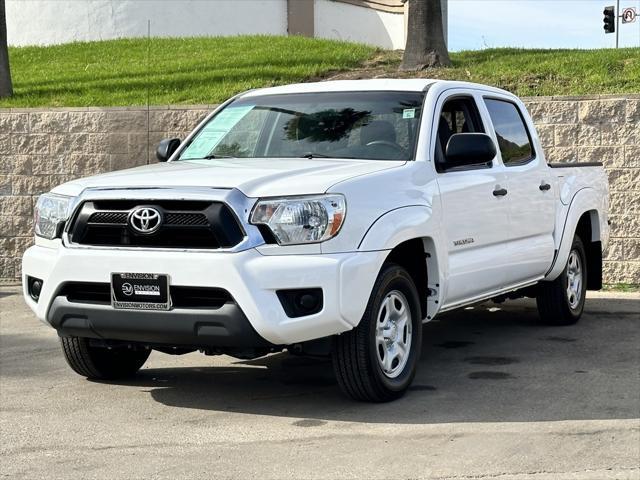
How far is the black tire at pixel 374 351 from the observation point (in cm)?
618

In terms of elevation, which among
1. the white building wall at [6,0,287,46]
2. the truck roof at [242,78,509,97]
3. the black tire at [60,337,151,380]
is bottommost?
the black tire at [60,337,151,380]

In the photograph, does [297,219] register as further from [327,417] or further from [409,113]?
[409,113]

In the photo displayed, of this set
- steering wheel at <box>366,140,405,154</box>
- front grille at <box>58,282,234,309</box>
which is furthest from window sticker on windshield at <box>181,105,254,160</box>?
front grille at <box>58,282,234,309</box>

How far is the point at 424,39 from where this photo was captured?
52.5 feet

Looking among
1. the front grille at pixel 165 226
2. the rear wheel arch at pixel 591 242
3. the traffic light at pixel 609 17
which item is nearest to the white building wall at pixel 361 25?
the traffic light at pixel 609 17

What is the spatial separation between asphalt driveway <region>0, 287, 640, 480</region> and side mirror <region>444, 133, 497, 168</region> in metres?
1.42

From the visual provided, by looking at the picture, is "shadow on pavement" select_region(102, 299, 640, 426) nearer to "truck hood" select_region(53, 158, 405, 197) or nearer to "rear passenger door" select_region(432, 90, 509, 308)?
"rear passenger door" select_region(432, 90, 509, 308)

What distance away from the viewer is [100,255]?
615 centimetres

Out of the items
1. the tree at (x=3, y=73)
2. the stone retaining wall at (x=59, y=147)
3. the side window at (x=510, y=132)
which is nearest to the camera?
the side window at (x=510, y=132)

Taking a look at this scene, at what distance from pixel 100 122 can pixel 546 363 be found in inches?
294

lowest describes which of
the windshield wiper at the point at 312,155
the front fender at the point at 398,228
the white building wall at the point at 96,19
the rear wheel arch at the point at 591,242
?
the rear wheel arch at the point at 591,242

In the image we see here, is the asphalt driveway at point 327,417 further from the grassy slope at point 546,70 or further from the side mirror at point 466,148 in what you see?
the grassy slope at point 546,70

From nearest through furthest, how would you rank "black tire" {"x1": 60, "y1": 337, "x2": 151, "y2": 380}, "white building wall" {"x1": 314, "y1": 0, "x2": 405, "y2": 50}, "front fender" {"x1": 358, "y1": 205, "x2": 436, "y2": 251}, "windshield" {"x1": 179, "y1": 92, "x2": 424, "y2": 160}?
"front fender" {"x1": 358, "y1": 205, "x2": 436, "y2": 251} → "black tire" {"x1": 60, "y1": 337, "x2": 151, "y2": 380} → "windshield" {"x1": 179, "y1": 92, "x2": 424, "y2": 160} → "white building wall" {"x1": 314, "y1": 0, "x2": 405, "y2": 50}

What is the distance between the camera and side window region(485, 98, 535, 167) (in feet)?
27.2
